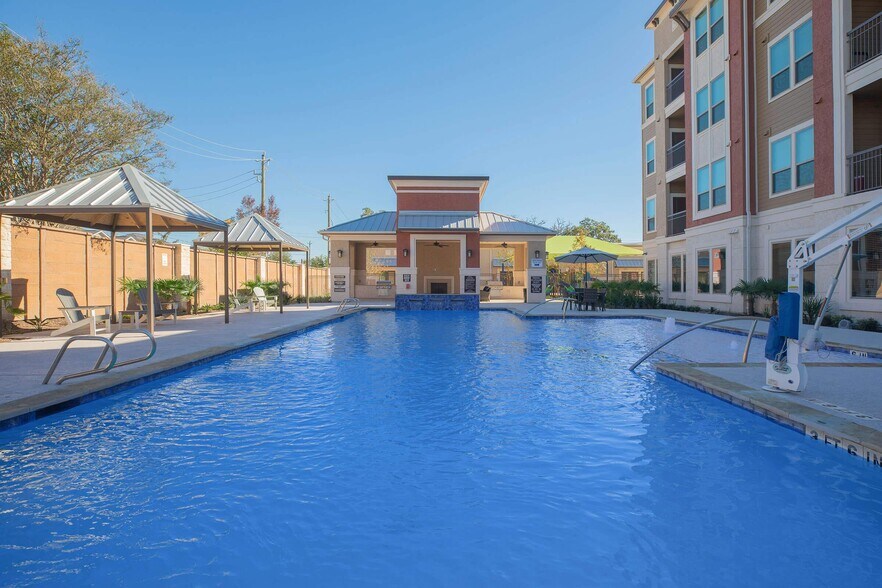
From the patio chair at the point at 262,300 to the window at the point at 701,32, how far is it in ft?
60.5

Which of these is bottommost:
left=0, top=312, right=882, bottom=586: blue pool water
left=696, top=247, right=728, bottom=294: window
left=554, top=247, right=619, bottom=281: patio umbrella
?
left=0, top=312, right=882, bottom=586: blue pool water

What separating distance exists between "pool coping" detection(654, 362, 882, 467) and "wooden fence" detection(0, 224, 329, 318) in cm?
1309

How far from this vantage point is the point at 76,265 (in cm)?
1311

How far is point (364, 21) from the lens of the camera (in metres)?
20.4

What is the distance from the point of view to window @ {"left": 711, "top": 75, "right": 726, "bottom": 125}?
1714 centimetres

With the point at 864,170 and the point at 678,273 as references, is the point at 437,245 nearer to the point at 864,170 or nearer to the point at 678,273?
the point at 678,273

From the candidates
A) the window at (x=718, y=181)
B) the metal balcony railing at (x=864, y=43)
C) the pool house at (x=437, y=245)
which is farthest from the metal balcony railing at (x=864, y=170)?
the pool house at (x=437, y=245)

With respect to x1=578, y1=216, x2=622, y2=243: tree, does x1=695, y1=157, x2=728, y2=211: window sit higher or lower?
lower

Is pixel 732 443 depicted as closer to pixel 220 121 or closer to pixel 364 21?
pixel 364 21

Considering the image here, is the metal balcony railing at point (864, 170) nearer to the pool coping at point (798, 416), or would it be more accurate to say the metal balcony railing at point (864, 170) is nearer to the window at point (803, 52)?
the window at point (803, 52)

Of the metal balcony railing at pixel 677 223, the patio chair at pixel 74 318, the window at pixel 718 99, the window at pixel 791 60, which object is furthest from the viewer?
the metal balcony railing at pixel 677 223

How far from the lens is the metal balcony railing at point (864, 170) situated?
1193cm

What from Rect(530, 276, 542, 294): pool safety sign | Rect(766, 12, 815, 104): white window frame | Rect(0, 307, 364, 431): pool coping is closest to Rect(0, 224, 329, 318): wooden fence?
Rect(0, 307, 364, 431): pool coping

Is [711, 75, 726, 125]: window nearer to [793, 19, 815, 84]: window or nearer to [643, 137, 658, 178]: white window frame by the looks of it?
[793, 19, 815, 84]: window
